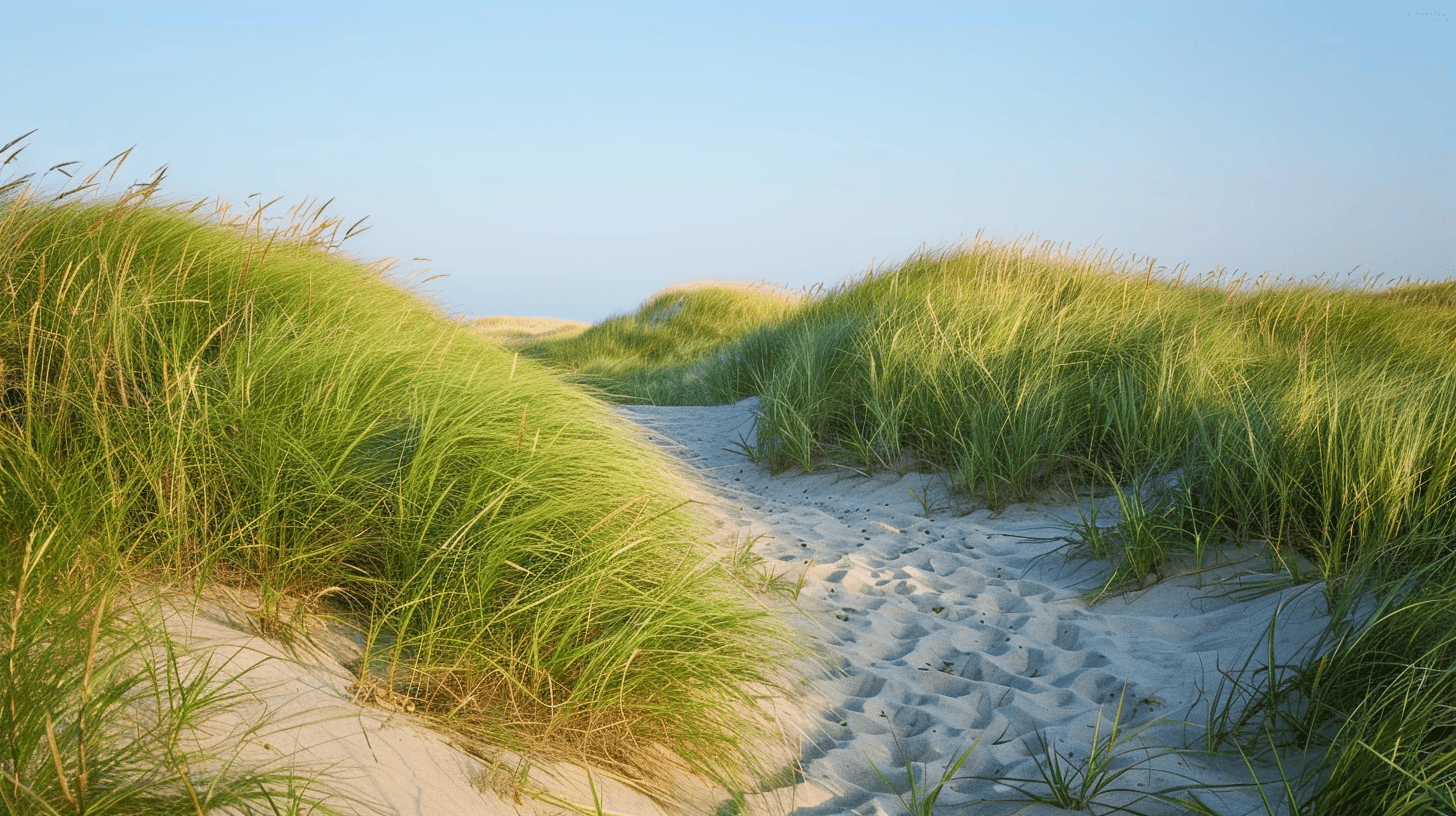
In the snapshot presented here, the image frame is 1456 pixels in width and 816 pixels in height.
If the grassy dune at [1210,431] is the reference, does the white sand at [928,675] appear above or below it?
below

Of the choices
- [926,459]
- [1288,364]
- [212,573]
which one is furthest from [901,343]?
[212,573]

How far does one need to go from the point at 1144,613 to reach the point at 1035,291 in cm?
437

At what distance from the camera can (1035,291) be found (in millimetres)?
7336

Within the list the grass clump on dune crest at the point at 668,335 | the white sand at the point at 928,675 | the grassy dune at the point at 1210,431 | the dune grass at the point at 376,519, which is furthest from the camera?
the grass clump on dune crest at the point at 668,335

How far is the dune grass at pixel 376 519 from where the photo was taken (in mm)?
2121

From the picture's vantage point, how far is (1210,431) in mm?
4406

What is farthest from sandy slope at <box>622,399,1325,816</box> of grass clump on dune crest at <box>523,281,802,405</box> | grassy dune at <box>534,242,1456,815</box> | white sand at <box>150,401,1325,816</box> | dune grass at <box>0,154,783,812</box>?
grass clump on dune crest at <box>523,281,802,405</box>

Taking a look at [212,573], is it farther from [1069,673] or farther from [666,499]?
[1069,673]

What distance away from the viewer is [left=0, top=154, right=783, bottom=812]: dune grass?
212 cm

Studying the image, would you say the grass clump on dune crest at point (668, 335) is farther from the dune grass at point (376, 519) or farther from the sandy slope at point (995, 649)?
the dune grass at point (376, 519)

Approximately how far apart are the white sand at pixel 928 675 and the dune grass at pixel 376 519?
172 millimetres

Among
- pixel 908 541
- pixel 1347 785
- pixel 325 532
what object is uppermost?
pixel 325 532

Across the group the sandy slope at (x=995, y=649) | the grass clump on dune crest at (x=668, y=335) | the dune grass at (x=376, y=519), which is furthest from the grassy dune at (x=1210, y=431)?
the grass clump on dune crest at (x=668, y=335)

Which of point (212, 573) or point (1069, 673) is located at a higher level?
point (212, 573)
